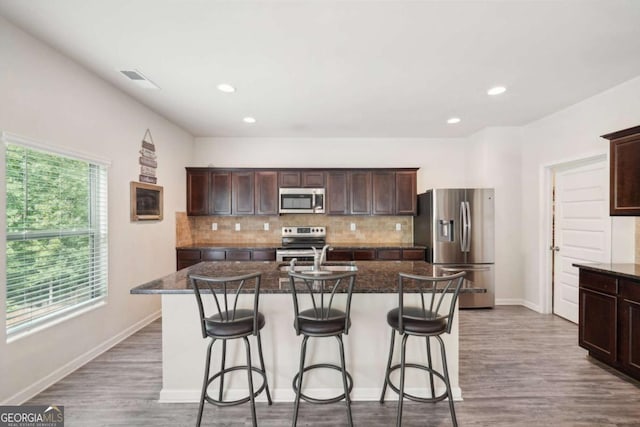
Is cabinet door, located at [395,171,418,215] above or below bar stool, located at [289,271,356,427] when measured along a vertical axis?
above

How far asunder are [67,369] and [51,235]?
1200mm

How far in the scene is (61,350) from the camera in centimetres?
253

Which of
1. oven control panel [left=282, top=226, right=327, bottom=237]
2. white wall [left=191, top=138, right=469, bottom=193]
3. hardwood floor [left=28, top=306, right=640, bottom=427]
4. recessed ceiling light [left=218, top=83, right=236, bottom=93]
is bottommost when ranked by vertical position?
hardwood floor [left=28, top=306, right=640, bottom=427]

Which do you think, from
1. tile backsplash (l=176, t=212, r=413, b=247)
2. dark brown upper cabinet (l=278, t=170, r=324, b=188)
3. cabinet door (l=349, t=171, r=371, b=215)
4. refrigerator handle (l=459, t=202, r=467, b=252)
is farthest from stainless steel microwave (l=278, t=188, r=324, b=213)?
refrigerator handle (l=459, t=202, r=467, b=252)

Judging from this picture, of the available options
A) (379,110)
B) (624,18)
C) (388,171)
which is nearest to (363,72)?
(379,110)

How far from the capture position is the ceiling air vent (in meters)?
2.79

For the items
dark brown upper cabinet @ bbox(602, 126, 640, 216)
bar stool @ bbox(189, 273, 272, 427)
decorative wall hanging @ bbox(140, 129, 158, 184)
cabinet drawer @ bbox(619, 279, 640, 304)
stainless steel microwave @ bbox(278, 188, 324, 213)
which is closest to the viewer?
bar stool @ bbox(189, 273, 272, 427)

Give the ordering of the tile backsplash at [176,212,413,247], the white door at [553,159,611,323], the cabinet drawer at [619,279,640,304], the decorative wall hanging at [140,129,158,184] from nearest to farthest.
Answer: the cabinet drawer at [619,279,640,304], the white door at [553,159,611,323], the decorative wall hanging at [140,129,158,184], the tile backsplash at [176,212,413,247]

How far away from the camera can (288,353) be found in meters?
2.27

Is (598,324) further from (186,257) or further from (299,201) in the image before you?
(186,257)

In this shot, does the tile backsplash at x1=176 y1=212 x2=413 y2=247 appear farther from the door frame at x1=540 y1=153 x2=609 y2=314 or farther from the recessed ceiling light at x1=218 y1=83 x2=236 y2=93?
the recessed ceiling light at x1=218 y1=83 x2=236 y2=93

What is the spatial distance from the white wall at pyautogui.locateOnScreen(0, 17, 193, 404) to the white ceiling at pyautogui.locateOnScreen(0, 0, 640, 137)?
0.20 metres

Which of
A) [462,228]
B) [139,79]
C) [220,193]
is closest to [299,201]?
[220,193]

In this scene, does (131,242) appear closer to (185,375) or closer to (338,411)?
(185,375)
